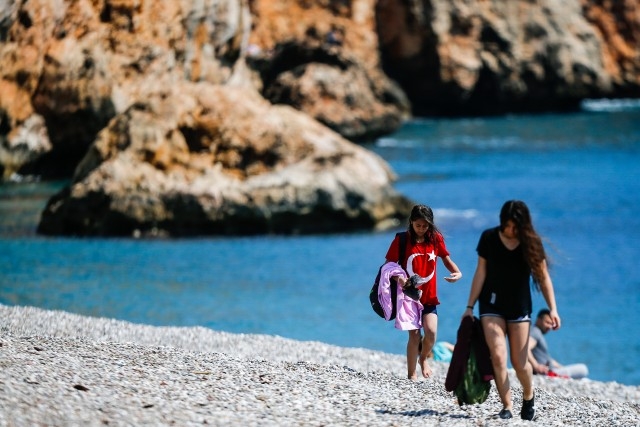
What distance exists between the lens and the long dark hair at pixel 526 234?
10.5 metres

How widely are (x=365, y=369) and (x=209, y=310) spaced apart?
7919 mm

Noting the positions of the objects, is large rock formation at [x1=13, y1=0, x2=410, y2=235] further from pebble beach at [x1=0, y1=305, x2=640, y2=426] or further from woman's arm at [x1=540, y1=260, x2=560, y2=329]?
woman's arm at [x1=540, y1=260, x2=560, y2=329]

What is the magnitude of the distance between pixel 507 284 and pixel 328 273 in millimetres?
15773

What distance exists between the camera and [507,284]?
34.8 feet

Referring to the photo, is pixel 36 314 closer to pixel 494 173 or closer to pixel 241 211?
pixel 241 211

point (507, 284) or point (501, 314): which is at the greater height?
point (507, 284)

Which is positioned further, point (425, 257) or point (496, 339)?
point (425, 257)

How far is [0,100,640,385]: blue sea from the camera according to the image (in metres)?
21.6

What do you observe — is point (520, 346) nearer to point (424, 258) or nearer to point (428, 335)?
Answer: point (424, 258)

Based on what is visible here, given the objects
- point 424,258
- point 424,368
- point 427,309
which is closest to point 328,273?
point 424,368

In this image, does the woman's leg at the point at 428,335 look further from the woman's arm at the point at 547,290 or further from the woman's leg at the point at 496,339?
the woman's arm at the point at 547,290

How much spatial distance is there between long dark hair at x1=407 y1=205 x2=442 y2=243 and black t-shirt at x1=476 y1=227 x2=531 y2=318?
1622mm

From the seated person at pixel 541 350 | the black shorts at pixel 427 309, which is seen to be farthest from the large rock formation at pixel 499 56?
the black shorts at pixel 427 309

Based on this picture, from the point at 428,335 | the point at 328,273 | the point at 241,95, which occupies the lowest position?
the point at 328,273
